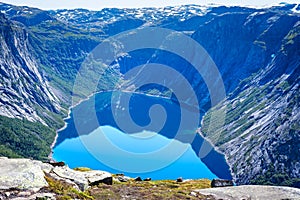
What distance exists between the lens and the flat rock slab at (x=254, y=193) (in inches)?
1115

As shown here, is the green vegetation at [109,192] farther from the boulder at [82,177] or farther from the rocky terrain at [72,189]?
the boulder at [82,177]

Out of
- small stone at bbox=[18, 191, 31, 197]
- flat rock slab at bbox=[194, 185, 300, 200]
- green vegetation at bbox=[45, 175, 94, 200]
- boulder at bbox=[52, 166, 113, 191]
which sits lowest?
small stone at bbox=[18, 191, 31, 197]

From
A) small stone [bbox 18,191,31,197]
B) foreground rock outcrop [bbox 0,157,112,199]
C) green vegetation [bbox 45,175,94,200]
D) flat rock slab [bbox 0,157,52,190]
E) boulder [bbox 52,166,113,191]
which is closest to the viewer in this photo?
small stone [bbox 18,191,31,197]

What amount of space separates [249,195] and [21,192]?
1740cm

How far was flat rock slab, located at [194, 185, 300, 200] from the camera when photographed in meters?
28.3

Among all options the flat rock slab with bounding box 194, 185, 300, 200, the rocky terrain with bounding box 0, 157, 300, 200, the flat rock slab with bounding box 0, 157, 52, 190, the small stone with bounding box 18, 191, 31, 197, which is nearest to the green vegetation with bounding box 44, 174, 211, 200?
the rocky terrain with bounding box 0, 157, 300, 200

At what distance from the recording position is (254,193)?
2938 centimetres

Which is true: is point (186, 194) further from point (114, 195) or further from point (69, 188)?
point (69, 188)

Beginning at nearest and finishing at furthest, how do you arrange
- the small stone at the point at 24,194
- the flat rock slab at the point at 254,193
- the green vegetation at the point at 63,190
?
the small stone at the point at 24,194
the green vegetation at the point at 63,190
the flat rock slab at the point at 254,193

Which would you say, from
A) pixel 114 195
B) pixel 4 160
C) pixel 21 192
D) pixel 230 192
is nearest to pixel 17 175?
pixel 21 192

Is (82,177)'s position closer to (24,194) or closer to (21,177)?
(21,177)

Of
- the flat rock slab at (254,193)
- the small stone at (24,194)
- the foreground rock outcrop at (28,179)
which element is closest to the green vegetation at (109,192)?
the foreground rock outcrop at (28,179)

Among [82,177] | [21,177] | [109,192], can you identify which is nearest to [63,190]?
[21,177]

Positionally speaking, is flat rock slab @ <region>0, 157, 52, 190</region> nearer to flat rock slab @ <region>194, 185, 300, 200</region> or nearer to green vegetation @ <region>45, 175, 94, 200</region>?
green vegetation @ <region>45, 175, 94, 200</region>
